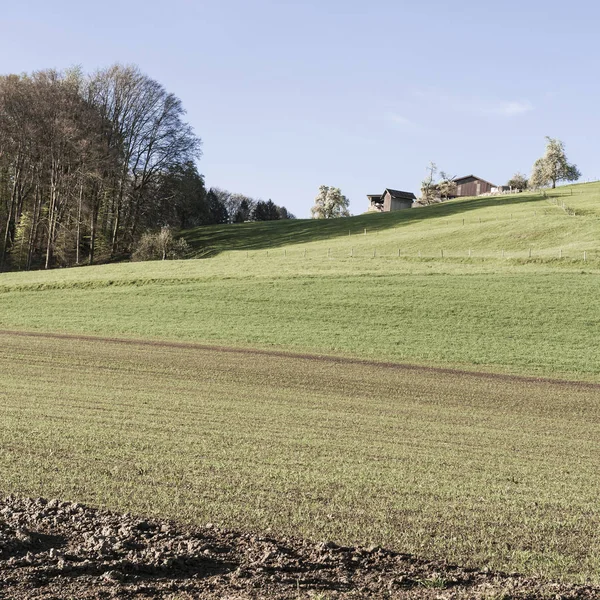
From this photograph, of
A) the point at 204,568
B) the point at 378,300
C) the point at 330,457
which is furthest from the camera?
the point at 378,300

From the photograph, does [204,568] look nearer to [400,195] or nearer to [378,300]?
[378,300]

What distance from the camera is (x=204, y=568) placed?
684 cm

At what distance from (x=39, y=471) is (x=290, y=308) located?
29.0m

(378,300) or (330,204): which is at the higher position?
(330,204)

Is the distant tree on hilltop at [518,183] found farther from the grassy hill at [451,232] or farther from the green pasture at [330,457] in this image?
the green pasture at [330,457]

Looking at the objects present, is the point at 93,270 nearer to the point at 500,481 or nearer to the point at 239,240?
the point at 239,240

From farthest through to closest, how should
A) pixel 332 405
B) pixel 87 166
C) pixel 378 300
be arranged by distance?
1. pixel 87 166
2. pixel 378 300
3. pixel 332 405

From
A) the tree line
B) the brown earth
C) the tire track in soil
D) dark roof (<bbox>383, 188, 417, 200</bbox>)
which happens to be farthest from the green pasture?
dark roof (<bbox>383, 188, 417, 200</bbox>)

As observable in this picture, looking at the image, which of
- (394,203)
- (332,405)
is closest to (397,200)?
(394,203)

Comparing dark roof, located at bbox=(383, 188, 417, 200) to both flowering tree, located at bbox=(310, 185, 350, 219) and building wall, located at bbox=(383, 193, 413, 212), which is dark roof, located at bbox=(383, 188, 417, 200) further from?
flowering tree, located at bbox=(310, 185, 350, 219)

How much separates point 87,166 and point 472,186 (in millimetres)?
109140

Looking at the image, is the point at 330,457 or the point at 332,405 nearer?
the point at 330,457

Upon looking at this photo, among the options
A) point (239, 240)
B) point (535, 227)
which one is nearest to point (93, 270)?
point (239, 240)

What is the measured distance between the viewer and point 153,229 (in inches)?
3041
